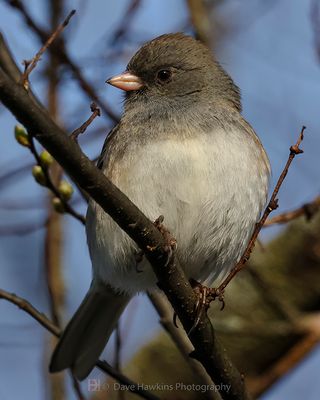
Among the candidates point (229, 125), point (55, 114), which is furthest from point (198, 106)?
point (55, 114)

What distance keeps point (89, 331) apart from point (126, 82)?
110 cm

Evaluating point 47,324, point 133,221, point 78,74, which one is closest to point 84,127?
point 133,221

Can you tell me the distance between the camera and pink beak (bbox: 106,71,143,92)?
10.4 feet

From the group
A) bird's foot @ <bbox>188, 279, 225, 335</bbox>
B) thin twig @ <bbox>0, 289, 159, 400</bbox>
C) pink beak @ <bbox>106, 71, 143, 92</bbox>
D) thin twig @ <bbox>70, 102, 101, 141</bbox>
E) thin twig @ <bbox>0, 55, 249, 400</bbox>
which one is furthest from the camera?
pink beak @ <bbox>106, 71, 143, 92</bbox>

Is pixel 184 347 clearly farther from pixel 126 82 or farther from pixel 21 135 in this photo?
pixel 126 82

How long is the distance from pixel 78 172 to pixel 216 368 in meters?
0.91

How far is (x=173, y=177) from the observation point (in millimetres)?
2688

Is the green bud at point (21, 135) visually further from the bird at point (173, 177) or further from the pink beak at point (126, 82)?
the pink beak at point (126, 82)

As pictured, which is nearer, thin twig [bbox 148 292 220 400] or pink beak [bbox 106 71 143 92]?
thin twig [bbox 148 292 220 400]

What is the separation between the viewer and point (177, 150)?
8.97 ft

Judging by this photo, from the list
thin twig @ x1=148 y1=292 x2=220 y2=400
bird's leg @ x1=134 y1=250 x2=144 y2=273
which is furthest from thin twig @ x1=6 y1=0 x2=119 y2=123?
thin twig @ x1=148 y1=292 x2=220 y2=400

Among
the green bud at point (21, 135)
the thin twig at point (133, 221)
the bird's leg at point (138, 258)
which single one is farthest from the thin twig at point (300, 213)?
the green bud at point (21, 135)

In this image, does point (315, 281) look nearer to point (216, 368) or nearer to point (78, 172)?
point (216, 368)

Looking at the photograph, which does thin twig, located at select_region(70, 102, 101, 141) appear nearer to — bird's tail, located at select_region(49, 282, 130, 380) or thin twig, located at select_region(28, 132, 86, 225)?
thin twig, located at select_region(28, 132, 86, 225)
